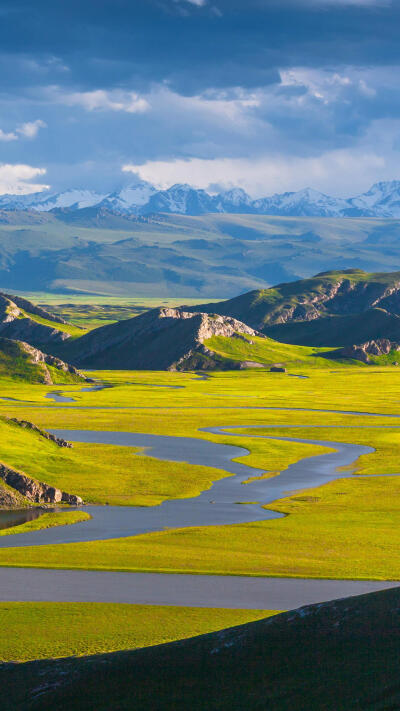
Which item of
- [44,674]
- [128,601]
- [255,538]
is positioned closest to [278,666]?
[44,674]

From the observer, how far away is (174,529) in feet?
235

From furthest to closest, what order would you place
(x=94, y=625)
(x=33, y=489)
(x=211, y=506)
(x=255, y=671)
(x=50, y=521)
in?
1. (x=211, y=506)
2. (x=33, y=489)
3. (x=50, y=521)
4. (x=94, y=625)
5. (x=255, y=671)

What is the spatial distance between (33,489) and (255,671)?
56.8 meters

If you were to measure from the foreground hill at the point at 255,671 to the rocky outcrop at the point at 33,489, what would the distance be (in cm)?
4921

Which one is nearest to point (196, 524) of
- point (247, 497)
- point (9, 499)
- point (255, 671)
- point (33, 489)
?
point (247, 497)

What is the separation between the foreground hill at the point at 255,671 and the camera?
27.9 metres

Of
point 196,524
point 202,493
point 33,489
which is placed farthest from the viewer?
point 202,493

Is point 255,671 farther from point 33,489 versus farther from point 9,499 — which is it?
point 33,489

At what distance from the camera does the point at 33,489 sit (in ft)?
276

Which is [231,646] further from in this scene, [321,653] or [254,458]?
[254,458]

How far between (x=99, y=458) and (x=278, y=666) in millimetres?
82253

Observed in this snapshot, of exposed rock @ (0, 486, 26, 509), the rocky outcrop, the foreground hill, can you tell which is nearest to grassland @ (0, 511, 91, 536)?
exposed rock @ (0, 486, 26, 509)

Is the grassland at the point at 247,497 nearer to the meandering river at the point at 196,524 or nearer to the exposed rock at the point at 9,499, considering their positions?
the meandering river at the point at 196,524

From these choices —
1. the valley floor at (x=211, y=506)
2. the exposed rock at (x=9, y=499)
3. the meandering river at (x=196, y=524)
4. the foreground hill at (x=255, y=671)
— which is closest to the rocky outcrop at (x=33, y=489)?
the exposed rock at (x=9, y=499)
